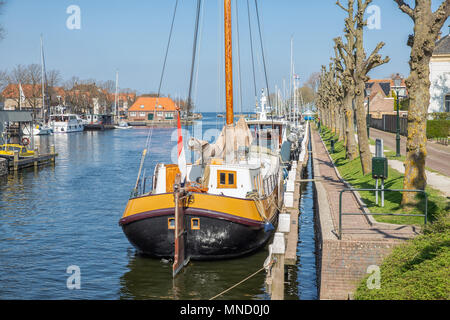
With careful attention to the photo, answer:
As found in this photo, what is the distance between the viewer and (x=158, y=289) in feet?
53.8

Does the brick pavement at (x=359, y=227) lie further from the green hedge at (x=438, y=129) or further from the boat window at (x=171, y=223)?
the green hedge at (x=438, y=129)

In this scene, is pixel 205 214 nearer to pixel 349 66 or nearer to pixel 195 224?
pixel 195 224

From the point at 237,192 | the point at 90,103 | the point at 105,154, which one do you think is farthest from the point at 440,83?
the point at 90,103

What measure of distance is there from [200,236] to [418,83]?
8267 mm

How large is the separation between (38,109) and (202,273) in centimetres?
12945

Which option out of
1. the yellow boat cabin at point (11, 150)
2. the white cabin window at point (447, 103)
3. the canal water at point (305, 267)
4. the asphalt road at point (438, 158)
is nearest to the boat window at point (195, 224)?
the canal water at point (305, 267)

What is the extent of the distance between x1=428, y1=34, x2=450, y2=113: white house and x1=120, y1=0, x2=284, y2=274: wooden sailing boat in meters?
44.7

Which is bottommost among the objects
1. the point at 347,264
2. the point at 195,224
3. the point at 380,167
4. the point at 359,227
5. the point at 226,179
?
the point at 347,264

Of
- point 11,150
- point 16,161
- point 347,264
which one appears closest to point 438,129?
point 16,161

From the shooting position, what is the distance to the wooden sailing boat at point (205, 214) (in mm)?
17359

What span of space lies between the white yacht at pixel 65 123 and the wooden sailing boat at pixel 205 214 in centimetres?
9727

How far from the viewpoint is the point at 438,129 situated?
1829 inches

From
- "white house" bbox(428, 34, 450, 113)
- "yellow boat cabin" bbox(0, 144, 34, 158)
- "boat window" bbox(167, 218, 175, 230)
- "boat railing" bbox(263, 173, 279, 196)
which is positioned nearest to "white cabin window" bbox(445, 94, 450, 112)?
"white house" bbox(428, 34, 450, 113)

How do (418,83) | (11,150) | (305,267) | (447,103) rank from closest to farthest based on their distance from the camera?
(418,83) → (305,267) → (11,150) → (447,103)
